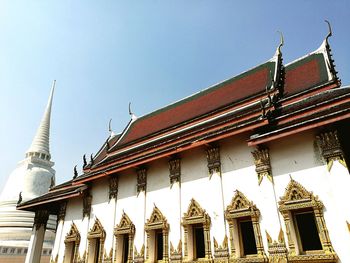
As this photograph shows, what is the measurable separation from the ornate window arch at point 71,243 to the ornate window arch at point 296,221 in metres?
8.24

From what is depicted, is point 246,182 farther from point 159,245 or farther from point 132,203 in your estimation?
point 132,203

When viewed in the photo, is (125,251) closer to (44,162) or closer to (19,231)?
(19,231)

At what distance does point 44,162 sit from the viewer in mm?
30984

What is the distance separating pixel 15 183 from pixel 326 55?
92.1 feet

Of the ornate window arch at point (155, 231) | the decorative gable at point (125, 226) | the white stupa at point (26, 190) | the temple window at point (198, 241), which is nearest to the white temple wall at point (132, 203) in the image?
the decorative gable at point (125, 226)

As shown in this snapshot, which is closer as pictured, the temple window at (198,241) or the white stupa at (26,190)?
the temple window at (198,241)

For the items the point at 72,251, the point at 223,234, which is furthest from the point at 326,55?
the point at 72,251

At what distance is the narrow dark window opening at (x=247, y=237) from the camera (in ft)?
26.0

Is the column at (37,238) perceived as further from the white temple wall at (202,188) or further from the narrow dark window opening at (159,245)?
the white temple wall at (202,188)

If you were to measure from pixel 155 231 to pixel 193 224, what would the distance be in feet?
5.20

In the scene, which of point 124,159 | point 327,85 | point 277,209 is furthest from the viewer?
point 124,159

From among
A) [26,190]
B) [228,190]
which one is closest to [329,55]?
[228,190]

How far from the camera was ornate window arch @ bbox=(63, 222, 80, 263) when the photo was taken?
467 inches

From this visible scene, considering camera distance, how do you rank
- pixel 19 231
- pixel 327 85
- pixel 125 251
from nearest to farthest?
pixel 327 85
pixel 125 251
pixel 19 231
